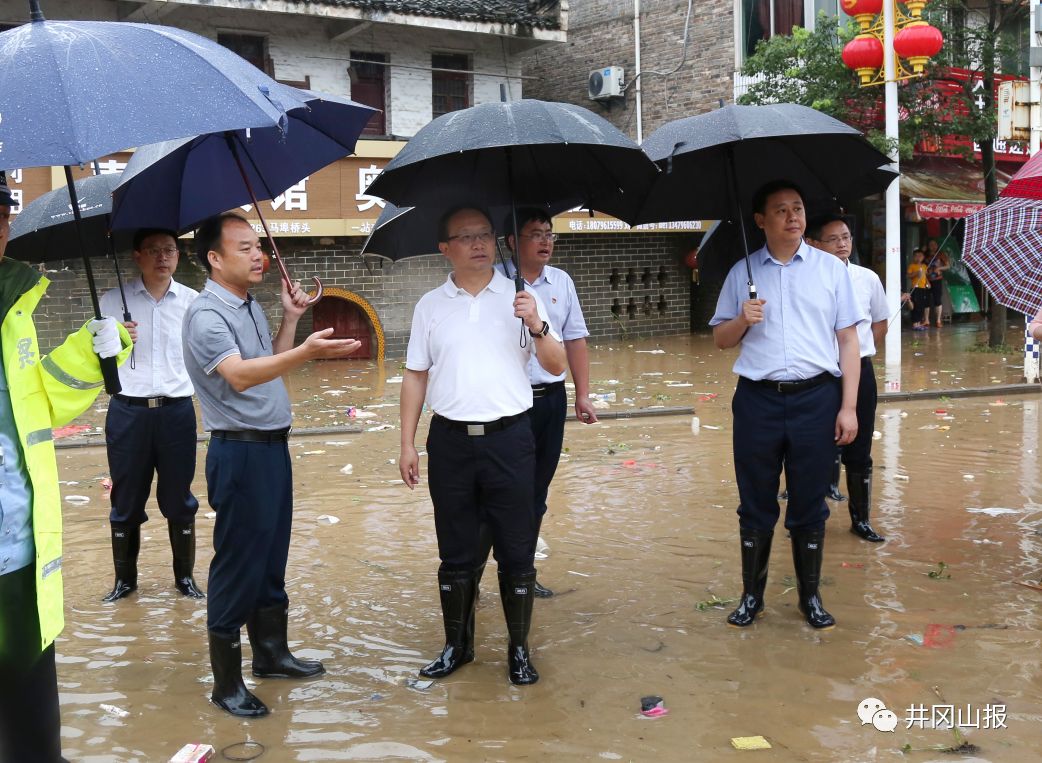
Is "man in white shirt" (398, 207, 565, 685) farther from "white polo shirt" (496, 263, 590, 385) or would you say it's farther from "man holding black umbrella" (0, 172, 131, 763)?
"man holding black umbrella" (0, 172, 131, 763)

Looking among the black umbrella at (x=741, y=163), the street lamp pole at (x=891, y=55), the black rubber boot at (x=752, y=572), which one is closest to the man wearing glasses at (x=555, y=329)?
the black umbrella at (x=741, y=163)

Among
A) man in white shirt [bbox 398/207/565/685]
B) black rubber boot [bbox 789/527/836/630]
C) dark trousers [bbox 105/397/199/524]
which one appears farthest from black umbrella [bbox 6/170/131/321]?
black rubber boot [bbox 789/527/836/630]

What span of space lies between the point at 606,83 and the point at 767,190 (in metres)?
17.8

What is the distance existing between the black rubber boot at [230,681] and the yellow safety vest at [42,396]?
96cm

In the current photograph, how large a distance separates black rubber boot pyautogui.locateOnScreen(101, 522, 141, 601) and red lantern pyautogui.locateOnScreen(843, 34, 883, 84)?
512 inches

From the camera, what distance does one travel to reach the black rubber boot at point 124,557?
5.52 metres

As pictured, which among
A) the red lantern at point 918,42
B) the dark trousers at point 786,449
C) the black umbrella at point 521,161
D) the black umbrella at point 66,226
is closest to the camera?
the black umbrella at point 521,161

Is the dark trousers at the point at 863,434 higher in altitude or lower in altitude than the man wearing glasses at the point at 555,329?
lower

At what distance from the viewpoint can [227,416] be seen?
4.15 metres

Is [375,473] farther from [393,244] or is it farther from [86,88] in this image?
[86,88]

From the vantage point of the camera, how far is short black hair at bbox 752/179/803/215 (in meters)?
4.91

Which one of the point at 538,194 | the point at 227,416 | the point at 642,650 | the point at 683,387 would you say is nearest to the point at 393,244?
the point at 538,194

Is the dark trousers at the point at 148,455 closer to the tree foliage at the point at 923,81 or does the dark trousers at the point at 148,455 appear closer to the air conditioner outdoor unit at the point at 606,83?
the tree foliage at the point at 923,81

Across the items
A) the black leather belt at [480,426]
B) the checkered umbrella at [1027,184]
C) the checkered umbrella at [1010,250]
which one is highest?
the checkered umbrella at [1027,184]
